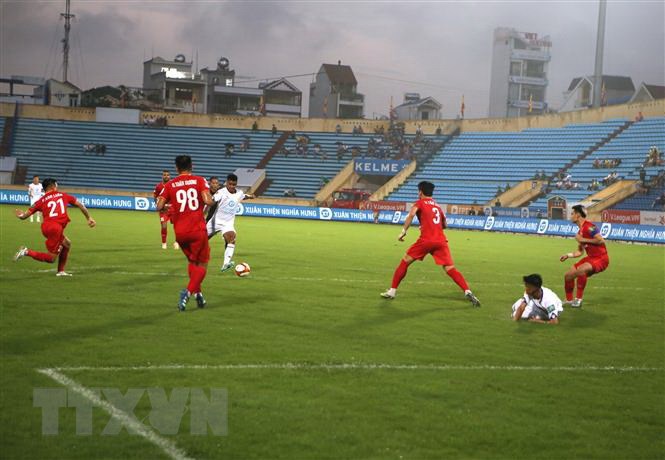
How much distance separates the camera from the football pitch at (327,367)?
21.1 feet

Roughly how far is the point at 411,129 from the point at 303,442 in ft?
226

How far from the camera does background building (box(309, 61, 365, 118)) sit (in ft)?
337

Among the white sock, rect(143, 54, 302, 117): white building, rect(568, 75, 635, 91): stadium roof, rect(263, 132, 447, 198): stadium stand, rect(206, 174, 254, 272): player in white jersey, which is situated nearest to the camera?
the white sock

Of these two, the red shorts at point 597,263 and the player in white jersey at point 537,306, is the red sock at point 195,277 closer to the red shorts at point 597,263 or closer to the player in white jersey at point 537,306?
the player in white jersey at point 537,306

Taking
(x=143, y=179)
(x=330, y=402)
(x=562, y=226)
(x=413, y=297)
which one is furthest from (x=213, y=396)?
(x=143, y=179)

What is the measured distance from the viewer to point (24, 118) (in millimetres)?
74812

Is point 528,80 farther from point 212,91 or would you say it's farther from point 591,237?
point 591,237

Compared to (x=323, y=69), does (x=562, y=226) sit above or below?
below

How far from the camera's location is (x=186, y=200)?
1237 cm

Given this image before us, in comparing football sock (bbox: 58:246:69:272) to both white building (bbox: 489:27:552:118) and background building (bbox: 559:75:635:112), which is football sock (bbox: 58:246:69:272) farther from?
white building (bbox: 489:27:552:118)

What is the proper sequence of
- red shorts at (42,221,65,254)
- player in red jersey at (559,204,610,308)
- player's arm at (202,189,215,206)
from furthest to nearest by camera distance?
red shorts at (42,221,65,254), player in red jersey at (559,204,610,308), player's arm at (202,189,215,206)

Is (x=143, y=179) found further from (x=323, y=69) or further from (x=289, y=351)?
(x=289, y=351)

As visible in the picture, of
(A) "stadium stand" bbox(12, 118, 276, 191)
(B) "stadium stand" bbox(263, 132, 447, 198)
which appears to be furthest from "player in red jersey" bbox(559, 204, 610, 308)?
(A) "stadium stand" bbox(12, 118, 276, 191)

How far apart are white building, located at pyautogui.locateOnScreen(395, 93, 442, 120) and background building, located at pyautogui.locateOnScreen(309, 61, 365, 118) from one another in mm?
5382
